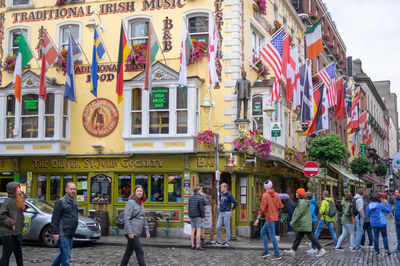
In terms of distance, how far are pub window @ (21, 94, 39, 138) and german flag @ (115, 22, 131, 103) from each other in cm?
417

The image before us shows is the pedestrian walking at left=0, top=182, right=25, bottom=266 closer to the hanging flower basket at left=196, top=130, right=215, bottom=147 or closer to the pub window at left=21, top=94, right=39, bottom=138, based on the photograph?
the hanging flower basket at left=196, top=130, right=215, bottom=147

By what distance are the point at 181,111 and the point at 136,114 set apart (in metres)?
1.85

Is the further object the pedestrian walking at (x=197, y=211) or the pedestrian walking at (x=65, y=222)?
the pedestrian walking at (x=197, y=211)

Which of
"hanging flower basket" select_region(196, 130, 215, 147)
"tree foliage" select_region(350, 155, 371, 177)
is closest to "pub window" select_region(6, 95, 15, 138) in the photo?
"hanging flower basket" select_region(196, 130, 215, 147)

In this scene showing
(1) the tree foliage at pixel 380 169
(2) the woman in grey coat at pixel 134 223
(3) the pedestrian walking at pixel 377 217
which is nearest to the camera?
(2) the woman in grey coat at pixel 134 223

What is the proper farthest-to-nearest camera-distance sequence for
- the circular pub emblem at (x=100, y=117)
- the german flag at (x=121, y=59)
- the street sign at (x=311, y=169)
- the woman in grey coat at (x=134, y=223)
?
the circular pub emblem at (x=100, y=117), the street sign at (x=311, y=169), the german flag at (x=121, y=59), the woman in grey coat at (x=134, y=223)

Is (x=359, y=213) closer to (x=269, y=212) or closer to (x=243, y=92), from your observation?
(x=269, y=212)

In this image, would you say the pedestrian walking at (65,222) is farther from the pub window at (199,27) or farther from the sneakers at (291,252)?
the pub window at (199,27)

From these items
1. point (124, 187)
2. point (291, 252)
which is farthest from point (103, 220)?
point (291, 252)

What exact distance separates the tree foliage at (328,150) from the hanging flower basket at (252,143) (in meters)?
5.91

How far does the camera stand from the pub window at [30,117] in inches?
799

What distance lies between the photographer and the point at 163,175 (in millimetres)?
19531

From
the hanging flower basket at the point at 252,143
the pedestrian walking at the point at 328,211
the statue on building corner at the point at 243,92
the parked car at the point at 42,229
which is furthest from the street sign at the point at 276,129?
the parked car at the point at 42,229

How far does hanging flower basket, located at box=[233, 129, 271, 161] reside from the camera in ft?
60.4
